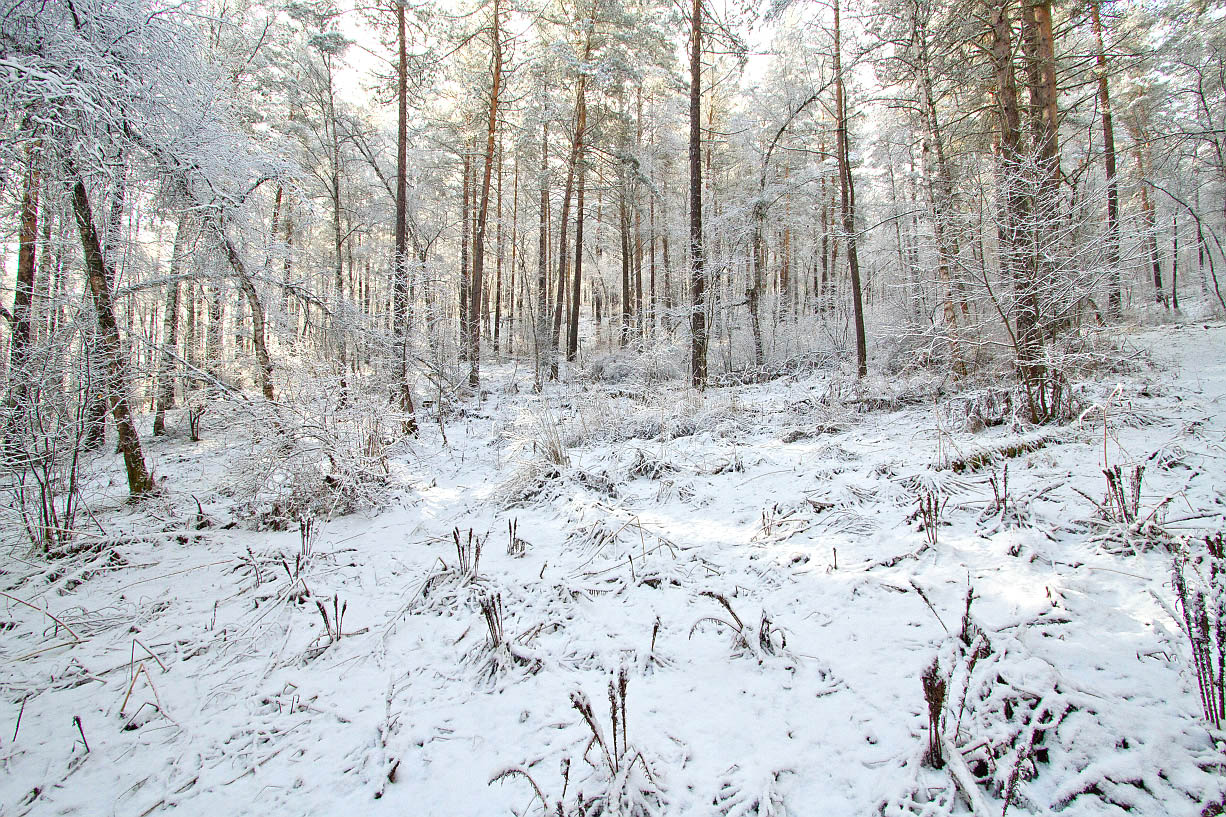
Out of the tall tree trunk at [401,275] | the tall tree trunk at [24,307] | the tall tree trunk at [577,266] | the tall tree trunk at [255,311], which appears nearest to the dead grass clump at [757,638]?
the tall tree trunk at [255,311]

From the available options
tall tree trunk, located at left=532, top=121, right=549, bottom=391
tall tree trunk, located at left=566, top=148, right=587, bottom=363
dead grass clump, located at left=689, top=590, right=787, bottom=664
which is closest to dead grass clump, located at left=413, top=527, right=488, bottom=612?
dead grass clump, located at left=689, top=590, right=787, bottom=664

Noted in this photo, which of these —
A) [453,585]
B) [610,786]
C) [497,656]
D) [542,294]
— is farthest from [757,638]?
[542,294]

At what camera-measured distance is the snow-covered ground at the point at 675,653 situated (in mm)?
1336

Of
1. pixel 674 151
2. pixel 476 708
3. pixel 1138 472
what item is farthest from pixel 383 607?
pixel 674 151

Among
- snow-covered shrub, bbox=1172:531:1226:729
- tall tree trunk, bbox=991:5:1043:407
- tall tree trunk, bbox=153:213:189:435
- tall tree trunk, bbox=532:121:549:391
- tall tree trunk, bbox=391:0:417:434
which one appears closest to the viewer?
snow-covered shrub, bbox=1172:531:1226:729

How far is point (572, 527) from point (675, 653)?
5.81 feet

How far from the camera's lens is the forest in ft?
4.74

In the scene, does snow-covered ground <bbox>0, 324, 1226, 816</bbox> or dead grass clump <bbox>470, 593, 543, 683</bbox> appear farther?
dead grass clump <bbox>470, 593, 543, 683</bbox>

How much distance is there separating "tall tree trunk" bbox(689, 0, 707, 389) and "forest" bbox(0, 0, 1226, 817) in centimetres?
9

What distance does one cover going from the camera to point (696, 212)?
28.7 feet

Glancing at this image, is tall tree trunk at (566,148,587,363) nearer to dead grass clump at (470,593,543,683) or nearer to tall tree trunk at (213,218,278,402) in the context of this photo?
tall tree trunk at (213,218,278,402)

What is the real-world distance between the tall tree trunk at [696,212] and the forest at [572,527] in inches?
3.7

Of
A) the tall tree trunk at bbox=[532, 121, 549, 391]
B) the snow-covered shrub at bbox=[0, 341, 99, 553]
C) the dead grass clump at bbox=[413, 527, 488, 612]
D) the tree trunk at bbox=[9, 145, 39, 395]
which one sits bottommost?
the dead grass clump at bbox=[413, 527, 488, 612]

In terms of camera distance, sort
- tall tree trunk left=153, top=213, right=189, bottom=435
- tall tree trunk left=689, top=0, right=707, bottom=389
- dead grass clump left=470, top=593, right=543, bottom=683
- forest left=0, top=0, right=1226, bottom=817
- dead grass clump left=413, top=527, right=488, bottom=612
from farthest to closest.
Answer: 1. tall tree trunk left=689, top=0, right=707, bottom=389
2. tall tree trunk left=153, top=213, right=189, bottom=435
3. dead grass clump left=413, top=527, right=488, bottom=612
4. dead grass clump left=470, top=593, right=543, bottom=683
5. forest left=0, top=0, right=1226, bottom=817
